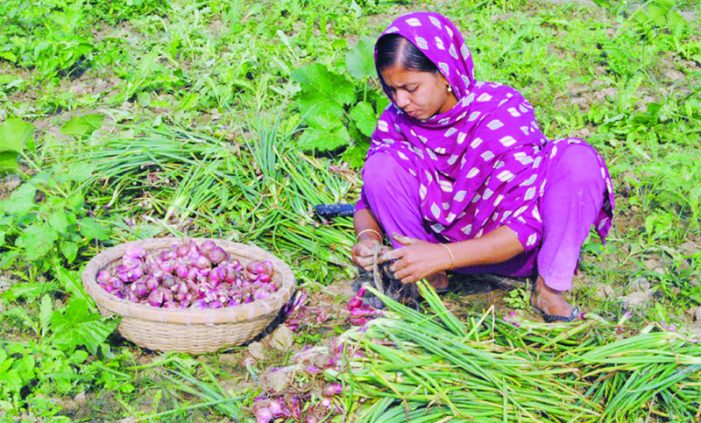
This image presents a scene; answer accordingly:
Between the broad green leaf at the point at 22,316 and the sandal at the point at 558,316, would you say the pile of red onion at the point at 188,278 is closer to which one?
the broad green leaf at the point at 22,316

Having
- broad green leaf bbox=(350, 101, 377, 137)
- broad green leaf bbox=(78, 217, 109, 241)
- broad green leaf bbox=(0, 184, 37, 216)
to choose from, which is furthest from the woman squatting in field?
broad green leaf bbox=(0, 184, 37, 216)

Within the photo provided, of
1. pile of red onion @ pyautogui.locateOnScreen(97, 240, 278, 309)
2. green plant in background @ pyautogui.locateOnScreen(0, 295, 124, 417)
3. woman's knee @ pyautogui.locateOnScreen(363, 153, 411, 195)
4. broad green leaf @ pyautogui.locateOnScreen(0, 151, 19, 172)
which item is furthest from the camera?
broad green leaf @ pyautogui.locateOnScreen(0, 151, 19, 172)

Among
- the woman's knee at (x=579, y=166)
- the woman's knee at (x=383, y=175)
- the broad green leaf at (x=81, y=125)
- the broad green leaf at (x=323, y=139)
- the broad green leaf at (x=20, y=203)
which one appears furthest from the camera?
the broad green leaf at (x=323, y=139)

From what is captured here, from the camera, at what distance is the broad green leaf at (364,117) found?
13.4 ft

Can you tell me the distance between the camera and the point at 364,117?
163 inches

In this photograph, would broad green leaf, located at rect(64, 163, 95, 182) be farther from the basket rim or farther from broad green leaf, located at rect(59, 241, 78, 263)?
the basket rim

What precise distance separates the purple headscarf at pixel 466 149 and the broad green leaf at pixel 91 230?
46.9 inches

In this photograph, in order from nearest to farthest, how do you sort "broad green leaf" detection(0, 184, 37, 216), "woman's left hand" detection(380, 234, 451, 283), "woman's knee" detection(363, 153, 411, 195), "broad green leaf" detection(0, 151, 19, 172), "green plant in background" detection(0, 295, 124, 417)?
"green plant in background" detection(0, 295, 124, 417)
"woman's left hand" detection(380, 234, 451, 283)
"woman's knee" detection(363, 153, 411, 195)
"broad green leaf" detection(0, 184, 37, 216)
"broad green leaf" detection(0, 151, 19, 172)

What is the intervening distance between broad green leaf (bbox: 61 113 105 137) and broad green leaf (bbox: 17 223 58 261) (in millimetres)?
786

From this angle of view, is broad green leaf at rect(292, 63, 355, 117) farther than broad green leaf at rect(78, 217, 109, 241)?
Yes

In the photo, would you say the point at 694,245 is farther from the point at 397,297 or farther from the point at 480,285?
the point at 397,297

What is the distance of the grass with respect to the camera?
2914 mm

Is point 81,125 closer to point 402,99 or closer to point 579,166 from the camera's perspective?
point 402,99

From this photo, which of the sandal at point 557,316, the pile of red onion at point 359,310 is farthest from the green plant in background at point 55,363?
the sandal at point 557,316
